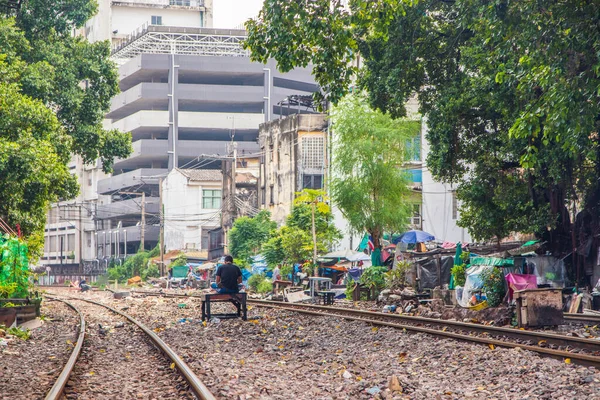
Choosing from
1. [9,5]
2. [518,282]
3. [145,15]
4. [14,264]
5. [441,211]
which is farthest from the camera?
[145,15]

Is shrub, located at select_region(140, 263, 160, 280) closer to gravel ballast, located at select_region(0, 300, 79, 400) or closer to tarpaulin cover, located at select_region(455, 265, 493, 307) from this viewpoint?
gravel ballast, located at select_region(0, 300, 79, 400)

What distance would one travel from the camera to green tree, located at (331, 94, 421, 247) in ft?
133

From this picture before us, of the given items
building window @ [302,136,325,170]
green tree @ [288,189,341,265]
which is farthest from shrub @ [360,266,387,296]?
building window @ [302,136,325,170]

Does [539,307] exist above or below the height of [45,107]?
below

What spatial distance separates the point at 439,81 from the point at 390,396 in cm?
1948

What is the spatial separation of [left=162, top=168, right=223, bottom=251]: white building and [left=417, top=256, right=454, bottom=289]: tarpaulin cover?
55645 mm

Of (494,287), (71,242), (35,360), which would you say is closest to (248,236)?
(494,287)

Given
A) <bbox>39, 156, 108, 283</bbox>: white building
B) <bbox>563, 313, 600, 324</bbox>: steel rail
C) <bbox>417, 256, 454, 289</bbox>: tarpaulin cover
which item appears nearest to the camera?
<bbox>563, 313, 600, 324</bbox>: steel rail

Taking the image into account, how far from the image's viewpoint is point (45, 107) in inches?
1038

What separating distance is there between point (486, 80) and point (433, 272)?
1116cm

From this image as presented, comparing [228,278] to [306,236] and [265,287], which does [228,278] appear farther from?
[265,287]

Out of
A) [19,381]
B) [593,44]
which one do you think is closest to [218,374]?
[19,381]

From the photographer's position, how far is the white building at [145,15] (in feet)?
347

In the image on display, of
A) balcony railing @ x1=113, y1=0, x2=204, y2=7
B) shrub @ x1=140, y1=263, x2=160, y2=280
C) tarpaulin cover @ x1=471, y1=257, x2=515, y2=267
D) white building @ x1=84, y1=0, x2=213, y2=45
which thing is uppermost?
balcony railing @ x1=113, y1=0, x2=204, y2=7
